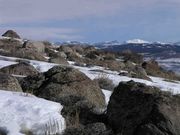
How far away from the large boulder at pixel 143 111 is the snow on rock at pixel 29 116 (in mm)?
1019

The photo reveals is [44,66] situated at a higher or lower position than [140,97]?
lower

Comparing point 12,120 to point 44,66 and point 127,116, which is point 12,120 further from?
point 44,66

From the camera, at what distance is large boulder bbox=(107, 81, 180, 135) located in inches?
364

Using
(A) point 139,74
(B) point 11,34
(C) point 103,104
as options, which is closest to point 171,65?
(B) point 11,34

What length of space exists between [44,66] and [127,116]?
437 inches

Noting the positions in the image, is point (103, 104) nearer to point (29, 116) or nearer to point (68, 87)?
point (68, 87)

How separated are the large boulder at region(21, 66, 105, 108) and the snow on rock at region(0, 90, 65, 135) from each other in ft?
4.81

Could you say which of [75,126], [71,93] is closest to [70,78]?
[71,93]

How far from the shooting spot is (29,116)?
9.57m

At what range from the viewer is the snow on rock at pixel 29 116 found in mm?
9297

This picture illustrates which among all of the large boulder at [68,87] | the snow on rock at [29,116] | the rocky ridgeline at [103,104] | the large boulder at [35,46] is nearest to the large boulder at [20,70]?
the rocky ridgeline at [103,104]

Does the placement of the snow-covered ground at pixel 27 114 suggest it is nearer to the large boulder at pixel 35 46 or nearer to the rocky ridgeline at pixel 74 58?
the rocky ridgeline at pixel 74 58

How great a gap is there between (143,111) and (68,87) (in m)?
2.65

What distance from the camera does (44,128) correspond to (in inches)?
369
